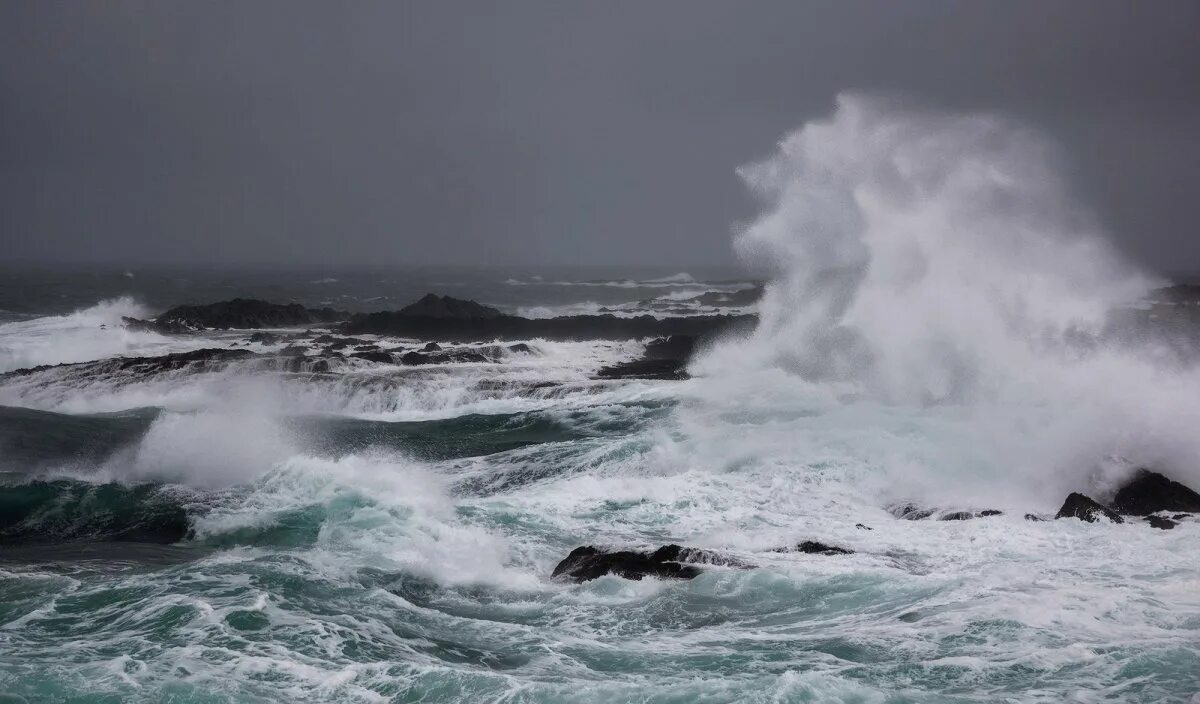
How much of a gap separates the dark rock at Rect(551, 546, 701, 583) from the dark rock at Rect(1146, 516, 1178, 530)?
5.50 m

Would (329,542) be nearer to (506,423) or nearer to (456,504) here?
(456,504)

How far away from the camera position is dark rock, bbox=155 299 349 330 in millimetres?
35625

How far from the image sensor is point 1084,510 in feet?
34.6

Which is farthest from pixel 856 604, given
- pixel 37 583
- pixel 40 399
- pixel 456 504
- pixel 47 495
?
pixel 40 399

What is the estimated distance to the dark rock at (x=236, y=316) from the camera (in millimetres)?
Answer: 35625

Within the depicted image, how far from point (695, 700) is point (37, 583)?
22.4 ft

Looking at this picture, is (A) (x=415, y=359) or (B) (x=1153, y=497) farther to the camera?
(A) (x=415, y=359)

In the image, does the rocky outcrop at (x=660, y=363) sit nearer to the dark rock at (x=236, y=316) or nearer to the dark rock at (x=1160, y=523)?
the dark rock at (x=1160, y=523)

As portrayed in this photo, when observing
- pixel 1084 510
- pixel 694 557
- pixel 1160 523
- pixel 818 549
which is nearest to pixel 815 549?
pixel 818 549

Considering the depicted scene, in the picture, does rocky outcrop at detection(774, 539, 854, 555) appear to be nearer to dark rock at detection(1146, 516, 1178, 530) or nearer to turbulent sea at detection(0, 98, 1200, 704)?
turbulent sea at detection(0, 98, 1200, 704)

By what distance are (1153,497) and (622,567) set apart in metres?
6.90

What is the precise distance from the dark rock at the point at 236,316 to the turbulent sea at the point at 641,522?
44.9 feet

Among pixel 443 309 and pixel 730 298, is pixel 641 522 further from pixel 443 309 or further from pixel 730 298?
pixel 730 298

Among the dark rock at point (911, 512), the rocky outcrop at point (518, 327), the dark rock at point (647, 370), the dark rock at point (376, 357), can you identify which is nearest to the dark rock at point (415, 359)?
the dark rock at point (376, 357)
